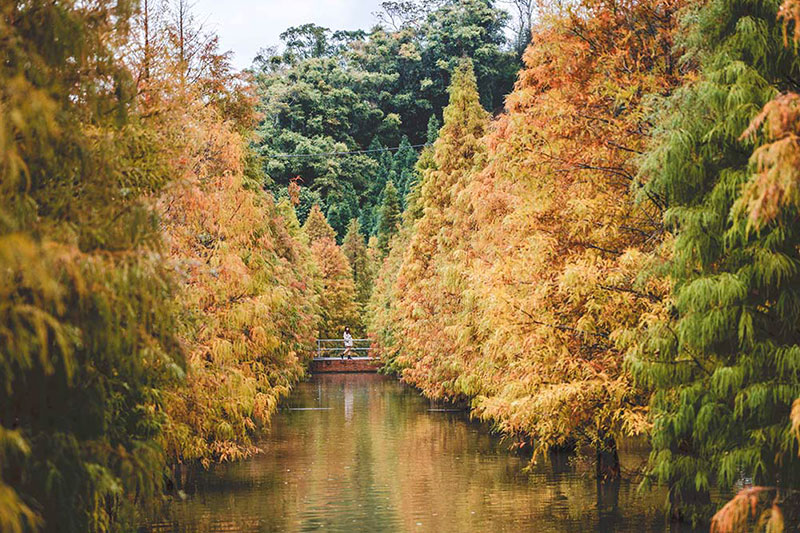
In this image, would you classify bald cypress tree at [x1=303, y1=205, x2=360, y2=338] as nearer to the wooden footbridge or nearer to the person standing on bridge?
the wooden footbridge

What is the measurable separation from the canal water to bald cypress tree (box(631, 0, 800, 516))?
7.66 feet

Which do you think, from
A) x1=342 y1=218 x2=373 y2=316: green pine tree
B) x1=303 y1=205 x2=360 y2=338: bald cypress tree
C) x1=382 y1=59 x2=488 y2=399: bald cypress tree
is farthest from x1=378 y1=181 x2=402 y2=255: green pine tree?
x1=382 y1=59 x2=488 y2=399: bald cypress tree

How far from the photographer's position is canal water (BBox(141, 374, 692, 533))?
15.4 m

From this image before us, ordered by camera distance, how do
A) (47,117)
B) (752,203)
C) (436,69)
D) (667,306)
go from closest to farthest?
1. (47,117)
2. (752,203)
3. (667,306)
4. (436,69)

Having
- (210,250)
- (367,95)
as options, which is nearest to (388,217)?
(367,95)

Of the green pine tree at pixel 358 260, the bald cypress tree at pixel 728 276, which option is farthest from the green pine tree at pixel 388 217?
the bald cypress tree at pixel 728 276

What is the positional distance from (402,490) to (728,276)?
1059cm

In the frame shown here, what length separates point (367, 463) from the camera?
22.6 metres

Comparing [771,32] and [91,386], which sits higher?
[771,32]

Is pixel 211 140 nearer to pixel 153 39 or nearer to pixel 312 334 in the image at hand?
pixel 153 39

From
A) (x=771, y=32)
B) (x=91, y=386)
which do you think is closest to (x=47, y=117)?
(x=91, y=386)

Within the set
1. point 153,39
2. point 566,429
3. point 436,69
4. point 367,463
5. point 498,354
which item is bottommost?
point 367,463

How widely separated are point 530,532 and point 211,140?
8.61m

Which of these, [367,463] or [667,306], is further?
[367,463]
